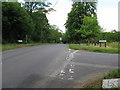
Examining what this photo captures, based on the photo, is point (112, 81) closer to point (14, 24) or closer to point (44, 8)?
point (14, 24)

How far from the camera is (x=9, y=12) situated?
30688 millimetres

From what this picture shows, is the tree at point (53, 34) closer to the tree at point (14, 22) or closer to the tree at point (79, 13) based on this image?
the tree at point (79, 13)

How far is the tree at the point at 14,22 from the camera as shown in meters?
29.9

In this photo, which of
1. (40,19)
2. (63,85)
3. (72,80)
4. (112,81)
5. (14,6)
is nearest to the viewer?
(112,81)

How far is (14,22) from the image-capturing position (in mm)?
32625

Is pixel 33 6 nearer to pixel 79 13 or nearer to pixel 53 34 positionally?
pixel 79 13

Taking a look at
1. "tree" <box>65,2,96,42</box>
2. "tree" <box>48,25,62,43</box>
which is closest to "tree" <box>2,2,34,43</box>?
"tree" <box>65,2,96,42</box>

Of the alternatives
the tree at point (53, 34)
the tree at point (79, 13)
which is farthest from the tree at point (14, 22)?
the tree at point (53, 34)

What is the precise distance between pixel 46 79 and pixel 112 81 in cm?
222

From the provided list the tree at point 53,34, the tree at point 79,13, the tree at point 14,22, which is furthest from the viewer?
the tree at point 53,34

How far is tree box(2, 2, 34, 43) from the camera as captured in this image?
98.2 ft

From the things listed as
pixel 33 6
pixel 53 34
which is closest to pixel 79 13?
pixel 33 6

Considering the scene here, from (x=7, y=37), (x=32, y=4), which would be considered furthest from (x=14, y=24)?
(x=32, y=4)

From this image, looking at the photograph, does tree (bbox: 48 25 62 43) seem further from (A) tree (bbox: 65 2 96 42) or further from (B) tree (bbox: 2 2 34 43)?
(B) tree (bbox: 2 2 34 43)
